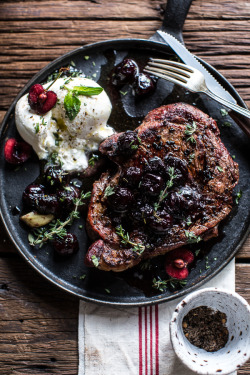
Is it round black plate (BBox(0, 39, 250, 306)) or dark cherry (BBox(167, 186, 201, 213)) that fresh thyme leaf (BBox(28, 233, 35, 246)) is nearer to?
round black plate (BBox(0, 39, 250, 306))

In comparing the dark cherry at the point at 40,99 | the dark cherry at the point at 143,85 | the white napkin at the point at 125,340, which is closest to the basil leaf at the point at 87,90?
the dark cherry at the point at 40,99

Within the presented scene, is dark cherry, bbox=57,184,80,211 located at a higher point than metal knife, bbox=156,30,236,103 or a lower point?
lower

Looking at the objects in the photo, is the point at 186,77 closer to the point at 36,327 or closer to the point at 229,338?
the point at 229,338

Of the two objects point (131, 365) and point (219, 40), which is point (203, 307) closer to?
point (131, 365)

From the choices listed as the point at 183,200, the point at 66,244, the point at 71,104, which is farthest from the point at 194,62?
the point at 66,244

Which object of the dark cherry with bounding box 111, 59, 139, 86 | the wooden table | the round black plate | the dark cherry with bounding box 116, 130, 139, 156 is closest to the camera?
the dark cherry with bounding box 116, 130, 139, 156

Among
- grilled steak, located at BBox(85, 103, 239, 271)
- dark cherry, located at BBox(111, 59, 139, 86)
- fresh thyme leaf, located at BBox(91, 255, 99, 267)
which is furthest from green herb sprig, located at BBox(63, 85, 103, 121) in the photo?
fresh thyme leaf, located at BBox(91, 255, 99, 267)
